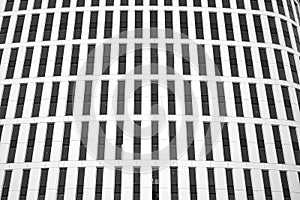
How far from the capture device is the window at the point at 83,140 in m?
40.3

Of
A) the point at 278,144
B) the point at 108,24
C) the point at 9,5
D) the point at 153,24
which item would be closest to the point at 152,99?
the point at 153,24

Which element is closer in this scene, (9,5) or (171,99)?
(171,99)

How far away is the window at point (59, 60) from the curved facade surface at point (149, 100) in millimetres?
163

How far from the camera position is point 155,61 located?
45406 mm

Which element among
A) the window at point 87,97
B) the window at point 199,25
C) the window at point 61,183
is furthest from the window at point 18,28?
the window at point 199,25

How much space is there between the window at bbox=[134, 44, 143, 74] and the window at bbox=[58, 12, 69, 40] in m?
8.74

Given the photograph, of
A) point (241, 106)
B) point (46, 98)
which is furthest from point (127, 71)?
point (241, 106)

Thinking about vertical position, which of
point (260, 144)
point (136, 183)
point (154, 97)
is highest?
point (154, 97)

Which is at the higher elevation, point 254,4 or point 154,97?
point 254,4

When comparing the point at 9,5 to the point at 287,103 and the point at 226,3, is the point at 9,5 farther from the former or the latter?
the point at 287,103

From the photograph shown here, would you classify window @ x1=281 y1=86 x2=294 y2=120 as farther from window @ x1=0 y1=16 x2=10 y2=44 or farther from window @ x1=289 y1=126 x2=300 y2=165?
window @ x1=0 y1=16 x2=10 y2=44

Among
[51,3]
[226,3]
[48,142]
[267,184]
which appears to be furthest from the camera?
[51,3]

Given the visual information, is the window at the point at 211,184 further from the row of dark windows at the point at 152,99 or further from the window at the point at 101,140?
the window at the point at 101,140

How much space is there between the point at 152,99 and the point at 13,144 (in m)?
15.0
